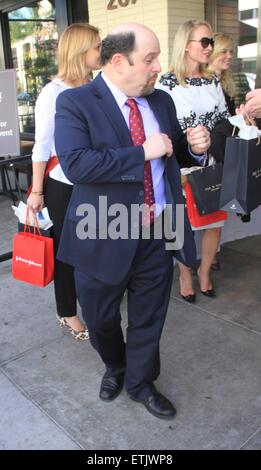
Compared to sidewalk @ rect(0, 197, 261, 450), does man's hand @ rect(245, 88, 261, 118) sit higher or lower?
higher

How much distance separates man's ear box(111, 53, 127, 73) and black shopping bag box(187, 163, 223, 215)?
3.57 ft

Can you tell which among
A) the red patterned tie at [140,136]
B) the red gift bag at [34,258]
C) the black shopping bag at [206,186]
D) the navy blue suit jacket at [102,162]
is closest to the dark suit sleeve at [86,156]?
the navy blue suit jacket at [102,162]

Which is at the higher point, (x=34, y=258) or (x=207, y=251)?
(x=34, y=258)

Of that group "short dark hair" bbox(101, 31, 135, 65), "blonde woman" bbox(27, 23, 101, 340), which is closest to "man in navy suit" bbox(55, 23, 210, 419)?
"short dark hair" bbox(101, 31, 135, 65)

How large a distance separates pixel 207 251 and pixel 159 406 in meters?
1.49

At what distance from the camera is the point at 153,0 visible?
14.8ft

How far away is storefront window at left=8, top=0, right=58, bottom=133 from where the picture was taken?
6.79 m

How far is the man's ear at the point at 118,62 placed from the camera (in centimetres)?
188

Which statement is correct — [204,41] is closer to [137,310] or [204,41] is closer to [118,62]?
[118,62]

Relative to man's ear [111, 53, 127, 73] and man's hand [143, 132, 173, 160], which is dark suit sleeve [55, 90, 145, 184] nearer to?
man's hand [143, 132, 173, 160]

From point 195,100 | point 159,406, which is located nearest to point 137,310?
point 159,406

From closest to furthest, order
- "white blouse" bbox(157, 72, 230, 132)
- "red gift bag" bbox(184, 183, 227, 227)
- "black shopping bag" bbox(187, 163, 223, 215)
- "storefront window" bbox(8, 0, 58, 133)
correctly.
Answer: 1. "black shopping bag" bbox(187, 163, 223, 215)
2. "white blouse" bbox(157, 72, 230, 132)
3. "red gift bag" bbox(184, 183, 227, 227)
4. "storefront window" bbox(8, 0, 58, 133)

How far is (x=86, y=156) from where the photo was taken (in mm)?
1850
